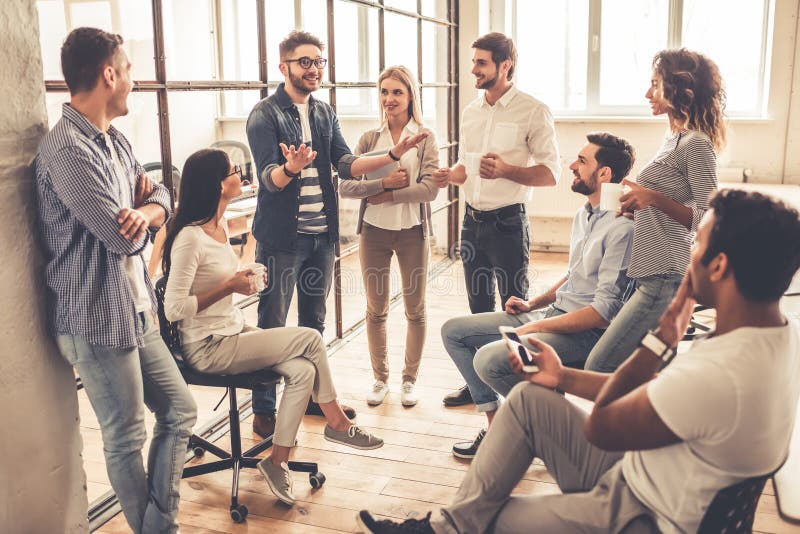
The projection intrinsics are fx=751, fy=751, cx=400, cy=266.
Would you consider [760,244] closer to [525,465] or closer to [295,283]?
[525,465]

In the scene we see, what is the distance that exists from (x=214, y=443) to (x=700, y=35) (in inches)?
196

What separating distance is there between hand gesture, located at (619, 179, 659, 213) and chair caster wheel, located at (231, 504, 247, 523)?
5.01 feet

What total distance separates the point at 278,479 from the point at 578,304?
3.75 ft

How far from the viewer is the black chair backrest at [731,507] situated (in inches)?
53.9

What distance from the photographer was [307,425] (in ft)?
10.2

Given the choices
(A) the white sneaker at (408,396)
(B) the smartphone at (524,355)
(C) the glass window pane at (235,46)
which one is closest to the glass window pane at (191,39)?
(C) the glass window pane at (235,46)

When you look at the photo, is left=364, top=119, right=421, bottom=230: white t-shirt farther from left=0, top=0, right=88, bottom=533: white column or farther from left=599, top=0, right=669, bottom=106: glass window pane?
left=599, top=0, right=669, bottom=106: glass window pane

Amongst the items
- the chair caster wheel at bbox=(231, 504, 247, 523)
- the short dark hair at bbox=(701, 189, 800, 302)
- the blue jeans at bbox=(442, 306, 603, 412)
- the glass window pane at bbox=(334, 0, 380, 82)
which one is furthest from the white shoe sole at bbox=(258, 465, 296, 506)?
the glass window pane at bbox=(334, 0, 380, 82)

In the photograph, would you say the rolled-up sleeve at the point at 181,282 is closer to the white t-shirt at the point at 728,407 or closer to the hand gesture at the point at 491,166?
the hand gesture at the point at 491,166

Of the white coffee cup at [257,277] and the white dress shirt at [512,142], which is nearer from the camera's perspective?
the white coffee cup at [257,277]

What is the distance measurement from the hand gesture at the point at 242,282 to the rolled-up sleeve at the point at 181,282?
12cm

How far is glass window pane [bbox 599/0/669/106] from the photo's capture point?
236 inches

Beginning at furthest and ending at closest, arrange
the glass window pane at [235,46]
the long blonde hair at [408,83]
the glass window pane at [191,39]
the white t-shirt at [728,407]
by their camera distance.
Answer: the glass window pane at [235,46]
the glass window pane at [191,39]
the long blonde hair at [408,83]
the white t-shirt at [728,407]

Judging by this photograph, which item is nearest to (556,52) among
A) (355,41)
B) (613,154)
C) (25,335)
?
(355,41)
